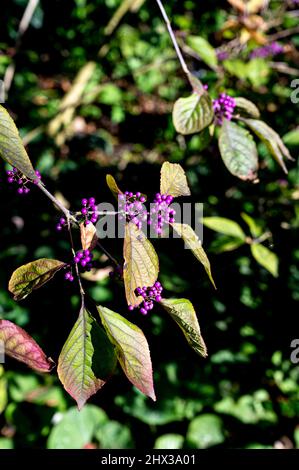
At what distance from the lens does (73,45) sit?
7.82 ft

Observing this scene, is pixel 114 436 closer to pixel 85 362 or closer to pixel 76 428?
pixel 76 428

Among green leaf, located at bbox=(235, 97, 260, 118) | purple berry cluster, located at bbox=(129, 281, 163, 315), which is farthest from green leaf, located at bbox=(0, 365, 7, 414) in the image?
green leaf, located at bbox=(235, 97, 260, 118)

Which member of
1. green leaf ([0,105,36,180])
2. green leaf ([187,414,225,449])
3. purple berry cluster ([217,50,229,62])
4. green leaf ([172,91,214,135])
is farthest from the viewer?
green leaf ([187,414,225,449])

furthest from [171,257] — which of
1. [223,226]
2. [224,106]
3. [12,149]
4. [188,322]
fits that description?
[12,149]

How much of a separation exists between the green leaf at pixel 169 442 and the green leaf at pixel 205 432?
5cm

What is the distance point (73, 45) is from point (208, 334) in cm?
165

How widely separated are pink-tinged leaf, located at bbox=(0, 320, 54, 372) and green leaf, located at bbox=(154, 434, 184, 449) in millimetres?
1386

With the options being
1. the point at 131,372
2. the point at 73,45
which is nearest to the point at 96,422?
the point at 131,372

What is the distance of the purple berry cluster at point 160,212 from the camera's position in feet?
2.93

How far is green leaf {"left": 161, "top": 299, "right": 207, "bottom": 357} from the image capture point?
2.68ft

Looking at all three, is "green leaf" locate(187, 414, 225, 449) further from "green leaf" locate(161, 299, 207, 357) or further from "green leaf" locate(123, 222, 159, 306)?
"green leaf" locate(123, 222, 159, 306)

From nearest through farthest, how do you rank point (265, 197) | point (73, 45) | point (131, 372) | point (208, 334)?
point (131, 372) < point (265, 197) < point (208, 334) < point (73, 45)
